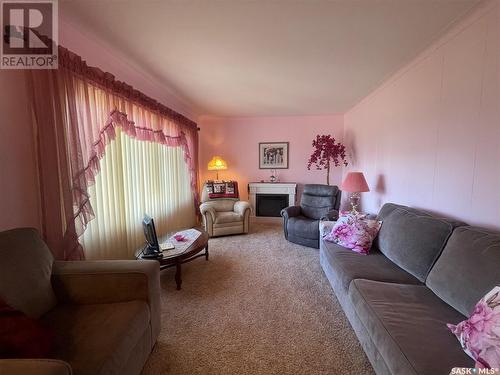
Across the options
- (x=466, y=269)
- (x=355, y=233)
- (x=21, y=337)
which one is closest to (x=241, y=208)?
(x=355, y=233)

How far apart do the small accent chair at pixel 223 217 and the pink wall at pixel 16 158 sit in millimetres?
2408

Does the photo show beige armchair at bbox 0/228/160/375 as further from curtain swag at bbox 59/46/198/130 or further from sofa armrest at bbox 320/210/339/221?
sofa armrest at bbox 320/210/339/221

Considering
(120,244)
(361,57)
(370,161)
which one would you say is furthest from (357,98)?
(120,244)

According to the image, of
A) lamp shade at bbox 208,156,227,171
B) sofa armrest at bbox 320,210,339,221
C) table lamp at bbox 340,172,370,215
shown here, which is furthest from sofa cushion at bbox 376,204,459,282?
lamp shade at bbox 208,156,227,171

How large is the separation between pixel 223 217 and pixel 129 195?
1.63m

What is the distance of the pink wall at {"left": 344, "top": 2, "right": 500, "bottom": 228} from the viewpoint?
5.26 ft

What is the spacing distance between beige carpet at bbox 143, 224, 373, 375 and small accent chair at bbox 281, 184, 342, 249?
1.69 ft

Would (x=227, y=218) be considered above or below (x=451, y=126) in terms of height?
below

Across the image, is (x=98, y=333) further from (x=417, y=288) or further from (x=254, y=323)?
(x=417, y=288)

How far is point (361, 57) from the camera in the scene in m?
2.38

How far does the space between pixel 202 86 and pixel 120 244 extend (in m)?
2.27

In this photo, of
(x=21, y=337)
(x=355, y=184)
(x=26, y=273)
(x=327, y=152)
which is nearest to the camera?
(x=21, y=337)

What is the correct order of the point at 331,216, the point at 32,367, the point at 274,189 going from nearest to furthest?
the point at 32,367 < the point at 331,216 < the point at 274,189

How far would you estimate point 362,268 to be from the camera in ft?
6.20
